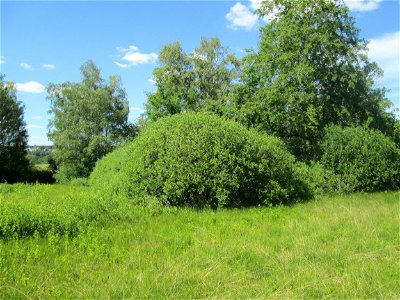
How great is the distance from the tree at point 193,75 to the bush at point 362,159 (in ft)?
65.9

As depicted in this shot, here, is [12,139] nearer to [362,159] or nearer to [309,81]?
[309,81]

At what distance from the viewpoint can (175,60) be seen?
38656 mm

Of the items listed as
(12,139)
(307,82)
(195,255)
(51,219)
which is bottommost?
(195,255)

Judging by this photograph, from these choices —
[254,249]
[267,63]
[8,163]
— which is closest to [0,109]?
[8,163]

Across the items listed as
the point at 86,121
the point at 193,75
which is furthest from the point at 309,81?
the point at 86,121

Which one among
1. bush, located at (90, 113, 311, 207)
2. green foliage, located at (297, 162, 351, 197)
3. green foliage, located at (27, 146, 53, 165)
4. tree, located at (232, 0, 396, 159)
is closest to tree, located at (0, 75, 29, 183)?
green foliage, located at (27, 146, 53, 165)

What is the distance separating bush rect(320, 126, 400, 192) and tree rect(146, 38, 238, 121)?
20.1 metres

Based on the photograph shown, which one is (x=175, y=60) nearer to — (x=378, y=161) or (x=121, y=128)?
(x=121, y=128)

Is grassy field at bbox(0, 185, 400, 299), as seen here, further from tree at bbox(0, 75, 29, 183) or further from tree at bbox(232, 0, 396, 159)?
tree at bbox(0, 75, 29, 183)

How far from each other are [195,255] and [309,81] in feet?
49.5

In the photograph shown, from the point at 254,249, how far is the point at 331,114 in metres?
15.2

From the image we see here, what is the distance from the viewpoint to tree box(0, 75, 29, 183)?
38.8 m

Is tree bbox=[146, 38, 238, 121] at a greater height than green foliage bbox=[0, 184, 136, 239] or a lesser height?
greater

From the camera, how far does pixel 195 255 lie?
256 inches
